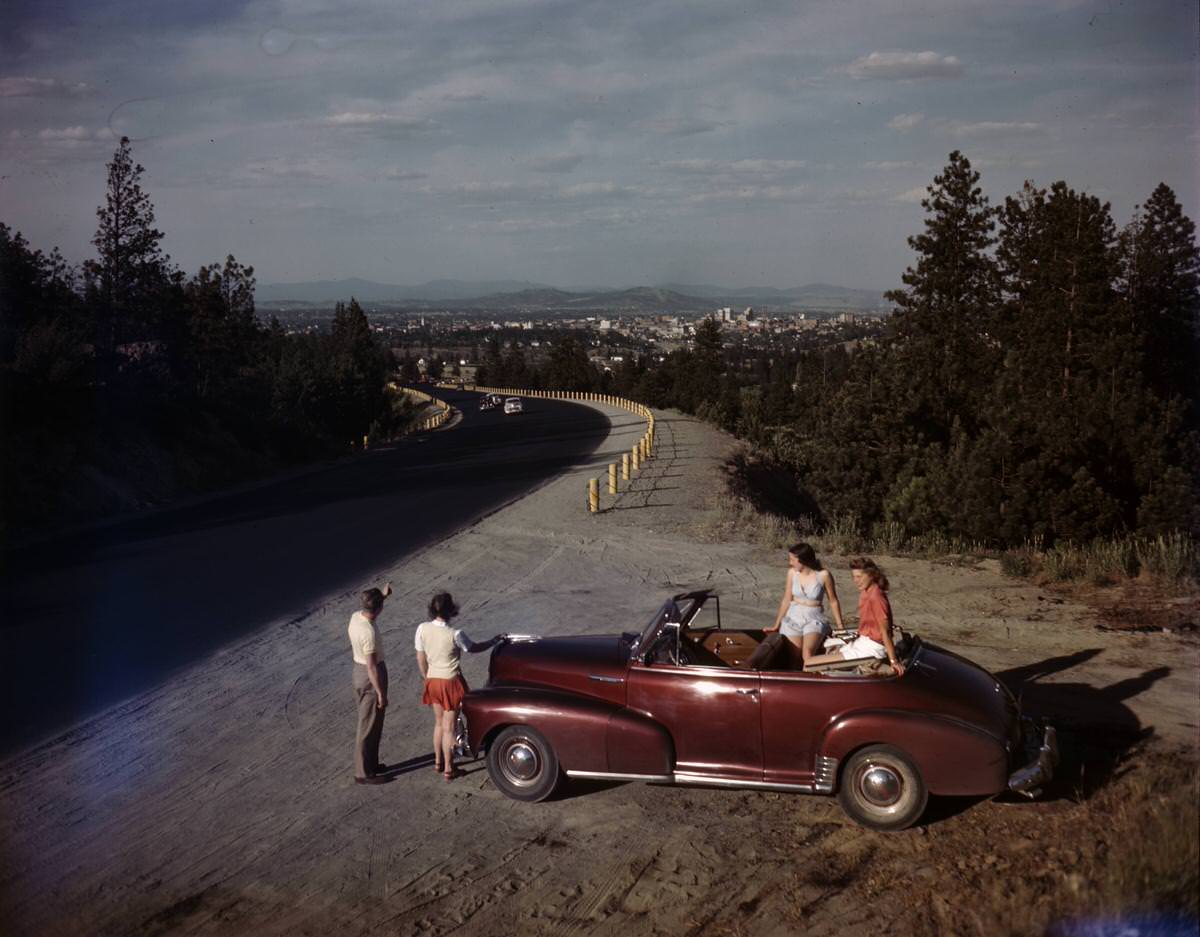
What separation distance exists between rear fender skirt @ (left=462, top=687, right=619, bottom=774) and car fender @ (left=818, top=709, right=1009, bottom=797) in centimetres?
154

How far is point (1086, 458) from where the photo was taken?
62.2ft

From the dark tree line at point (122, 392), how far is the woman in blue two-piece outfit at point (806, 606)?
18.4 meters

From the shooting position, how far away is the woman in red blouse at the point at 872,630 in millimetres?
7059

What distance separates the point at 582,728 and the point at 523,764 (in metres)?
0.62

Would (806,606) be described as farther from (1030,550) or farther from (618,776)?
(1030,550)

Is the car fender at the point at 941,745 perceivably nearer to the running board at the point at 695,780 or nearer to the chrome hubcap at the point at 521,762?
the running board at the point at 695,780

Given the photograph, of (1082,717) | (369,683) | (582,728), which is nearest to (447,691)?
(369,683)

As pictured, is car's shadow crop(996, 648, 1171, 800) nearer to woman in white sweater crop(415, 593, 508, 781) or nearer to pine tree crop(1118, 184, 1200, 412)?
woman in white sweater crop(415, 593, 508, 781)

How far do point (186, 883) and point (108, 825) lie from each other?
124 cm

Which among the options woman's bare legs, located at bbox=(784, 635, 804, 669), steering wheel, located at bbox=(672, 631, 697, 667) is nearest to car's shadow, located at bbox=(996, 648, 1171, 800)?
woman's bare legs, located at bbox=(784, 635, 804, 669)

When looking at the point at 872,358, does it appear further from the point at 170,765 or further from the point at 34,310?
the point at 170,765

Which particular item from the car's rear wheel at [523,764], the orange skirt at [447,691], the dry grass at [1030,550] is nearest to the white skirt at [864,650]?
the car's rear wheel at [523,764]

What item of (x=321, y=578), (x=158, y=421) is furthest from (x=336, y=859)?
(x=158, y=421)

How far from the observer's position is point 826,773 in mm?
6723
